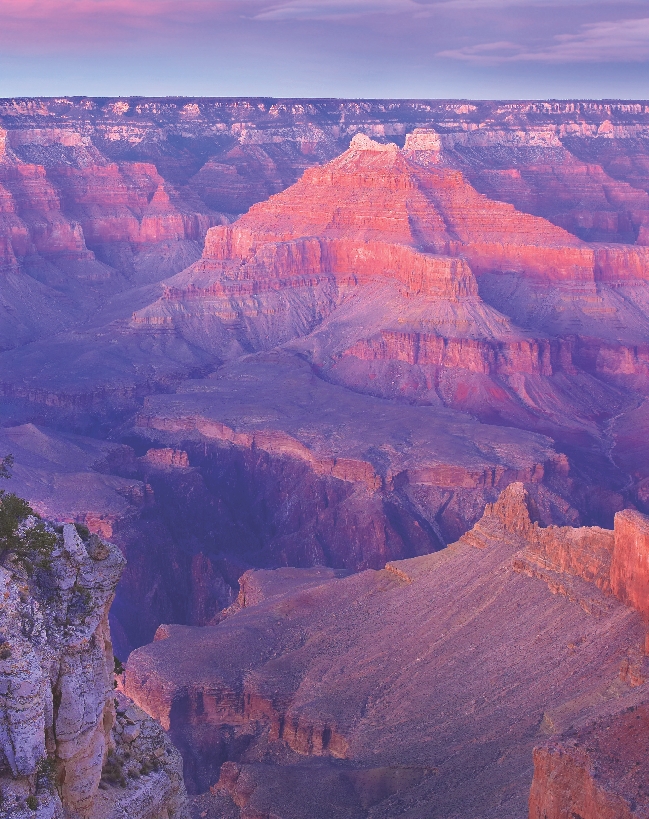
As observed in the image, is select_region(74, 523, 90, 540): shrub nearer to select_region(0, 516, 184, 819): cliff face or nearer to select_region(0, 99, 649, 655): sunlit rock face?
select_region(0, 516, 184, 819): cliff face

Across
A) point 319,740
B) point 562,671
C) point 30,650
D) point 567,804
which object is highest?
point 30,650

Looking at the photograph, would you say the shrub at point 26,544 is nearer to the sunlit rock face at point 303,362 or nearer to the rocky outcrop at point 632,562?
the rocky outcrop at point 632,562

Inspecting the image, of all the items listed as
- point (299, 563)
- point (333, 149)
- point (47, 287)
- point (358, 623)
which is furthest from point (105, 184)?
point (358, 623)

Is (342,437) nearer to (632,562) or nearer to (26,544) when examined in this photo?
(632,562)

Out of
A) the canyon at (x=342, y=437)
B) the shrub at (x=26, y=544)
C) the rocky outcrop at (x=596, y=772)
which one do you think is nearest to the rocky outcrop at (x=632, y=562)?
the canyon at (x=342, y=437)

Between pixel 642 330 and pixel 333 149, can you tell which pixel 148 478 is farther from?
pixel 333 149

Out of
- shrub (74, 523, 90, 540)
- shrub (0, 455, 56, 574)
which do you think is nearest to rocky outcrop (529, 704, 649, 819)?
shrub (74, 523, 90, 540)
